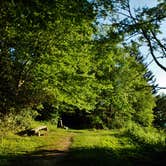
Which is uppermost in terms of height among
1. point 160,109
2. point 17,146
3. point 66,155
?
point 160,109

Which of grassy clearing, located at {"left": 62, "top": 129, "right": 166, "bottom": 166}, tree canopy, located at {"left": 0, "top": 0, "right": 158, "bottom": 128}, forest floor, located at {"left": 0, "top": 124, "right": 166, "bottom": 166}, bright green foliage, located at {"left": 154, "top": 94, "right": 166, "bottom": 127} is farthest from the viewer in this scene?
bright green foliage, located at {"left": 154, "top": 94, "right": 166, "bottom": 127}

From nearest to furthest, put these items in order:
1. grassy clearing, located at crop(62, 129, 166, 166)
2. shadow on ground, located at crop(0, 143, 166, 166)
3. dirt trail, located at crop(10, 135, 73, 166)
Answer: dirt trail, located at crop(10, 135, 73, 166) < shadow on ground, located at crop(0, 143, 166, 166) < grassy clearing, located at crop(62, 129, 166, 166)

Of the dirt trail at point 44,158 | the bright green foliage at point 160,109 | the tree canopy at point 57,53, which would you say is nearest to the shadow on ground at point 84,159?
the dirt trail at point 44,158

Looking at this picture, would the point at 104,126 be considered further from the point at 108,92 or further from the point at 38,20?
the point at 38,20

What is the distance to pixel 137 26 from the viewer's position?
2103 cm

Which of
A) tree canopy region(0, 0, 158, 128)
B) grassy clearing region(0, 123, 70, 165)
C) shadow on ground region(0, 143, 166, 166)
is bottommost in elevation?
shadow on ground region(0, 143, 166, 166)

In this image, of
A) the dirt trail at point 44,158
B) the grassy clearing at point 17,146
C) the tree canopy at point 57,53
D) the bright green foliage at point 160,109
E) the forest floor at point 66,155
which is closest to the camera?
the dirt trail at point 44,158

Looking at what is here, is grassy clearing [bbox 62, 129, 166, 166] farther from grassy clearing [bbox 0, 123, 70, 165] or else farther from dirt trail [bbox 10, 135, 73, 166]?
grassy clearing [bbox 0, 123, 70, 165]

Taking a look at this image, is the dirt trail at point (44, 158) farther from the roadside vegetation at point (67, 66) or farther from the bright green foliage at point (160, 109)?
the bright green foliage at point (160, 109)

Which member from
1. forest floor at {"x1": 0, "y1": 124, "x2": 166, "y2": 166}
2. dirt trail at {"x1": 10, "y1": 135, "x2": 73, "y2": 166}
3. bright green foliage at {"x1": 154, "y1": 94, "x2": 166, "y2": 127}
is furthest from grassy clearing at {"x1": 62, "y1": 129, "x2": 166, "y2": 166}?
bright green foliage at {"x1": 154, "y1": 94, "x2": 166, "y2": 127}

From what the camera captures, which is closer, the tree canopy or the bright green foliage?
the tree canopy

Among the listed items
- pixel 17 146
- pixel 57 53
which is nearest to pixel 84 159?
pixel 17 146

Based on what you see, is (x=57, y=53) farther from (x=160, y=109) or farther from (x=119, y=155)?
(x=160, y=109)

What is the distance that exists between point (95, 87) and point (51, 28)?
8189mm
